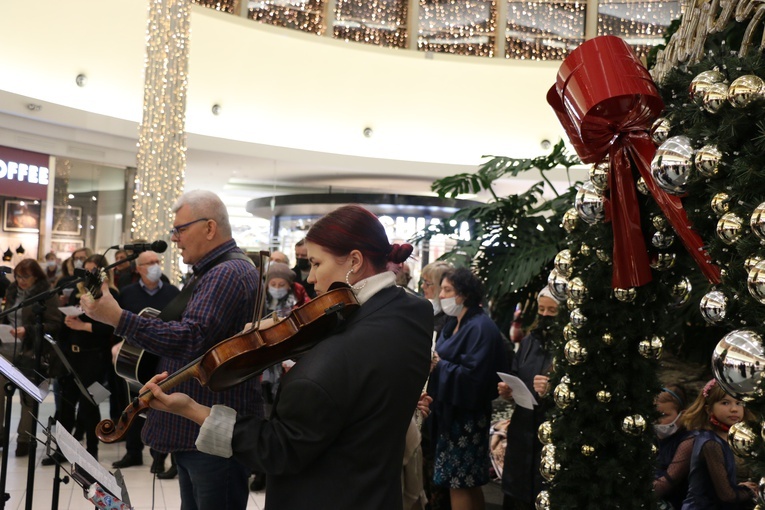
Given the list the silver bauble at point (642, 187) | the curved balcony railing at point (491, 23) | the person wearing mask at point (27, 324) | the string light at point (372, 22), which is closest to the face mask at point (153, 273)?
the person wearing mask at point (27, 324)

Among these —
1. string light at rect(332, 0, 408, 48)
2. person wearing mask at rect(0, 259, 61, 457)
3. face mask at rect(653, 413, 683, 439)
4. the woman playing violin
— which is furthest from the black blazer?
string light at rect(332, 0, 408, 48)

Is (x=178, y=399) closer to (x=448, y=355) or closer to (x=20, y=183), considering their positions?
(x=448, y=355)

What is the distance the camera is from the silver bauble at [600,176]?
8.19ft

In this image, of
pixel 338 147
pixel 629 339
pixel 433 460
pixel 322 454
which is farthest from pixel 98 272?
pixel 338 147

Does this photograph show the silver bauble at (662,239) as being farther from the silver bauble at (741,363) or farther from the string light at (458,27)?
the string light at (458,27)

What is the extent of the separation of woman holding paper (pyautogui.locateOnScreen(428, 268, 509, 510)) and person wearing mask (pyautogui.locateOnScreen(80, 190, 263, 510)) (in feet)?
5.90

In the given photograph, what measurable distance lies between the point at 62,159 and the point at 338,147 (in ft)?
17.6

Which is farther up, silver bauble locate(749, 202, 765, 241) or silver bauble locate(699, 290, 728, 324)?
silver bauble locate(749, 202, 765, 241)

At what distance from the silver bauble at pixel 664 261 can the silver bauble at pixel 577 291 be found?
0.86 feet

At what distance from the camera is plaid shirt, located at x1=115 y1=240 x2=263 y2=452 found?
2956mm

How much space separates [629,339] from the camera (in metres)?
2.62

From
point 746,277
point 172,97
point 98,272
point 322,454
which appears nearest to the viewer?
point 746,277

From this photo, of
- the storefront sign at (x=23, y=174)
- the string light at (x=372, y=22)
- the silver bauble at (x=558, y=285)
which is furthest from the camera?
the string light at (x=372, y=22)

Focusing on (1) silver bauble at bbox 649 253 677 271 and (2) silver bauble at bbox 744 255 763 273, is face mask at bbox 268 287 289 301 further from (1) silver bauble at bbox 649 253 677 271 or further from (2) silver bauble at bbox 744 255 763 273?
(2) silver bauble at bbox 744 255 763 273
